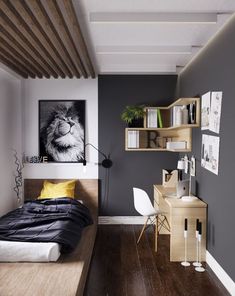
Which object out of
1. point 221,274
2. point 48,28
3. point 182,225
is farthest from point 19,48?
point 221,274

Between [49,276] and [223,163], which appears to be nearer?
[49,276]

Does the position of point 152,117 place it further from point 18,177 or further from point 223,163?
point 18,177

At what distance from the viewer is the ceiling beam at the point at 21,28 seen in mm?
2424

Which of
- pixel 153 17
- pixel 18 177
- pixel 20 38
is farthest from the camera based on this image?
pixel 18 177

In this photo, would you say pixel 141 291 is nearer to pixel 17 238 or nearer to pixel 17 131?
pixel 17 238

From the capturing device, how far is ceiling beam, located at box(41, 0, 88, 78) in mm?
2412

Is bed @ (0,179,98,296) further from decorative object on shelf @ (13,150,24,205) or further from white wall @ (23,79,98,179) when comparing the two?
decorative object on shelf @ (13,150,24,205)

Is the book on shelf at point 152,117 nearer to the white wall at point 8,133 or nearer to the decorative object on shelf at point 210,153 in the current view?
Answer: the decorative object on shelf at point 210,153

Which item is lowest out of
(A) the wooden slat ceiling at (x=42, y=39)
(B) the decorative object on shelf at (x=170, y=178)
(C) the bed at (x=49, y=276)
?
(C) the bed at (x=49, y=276)

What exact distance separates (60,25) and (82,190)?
300 centimetres

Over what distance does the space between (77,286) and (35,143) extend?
3.19 metres

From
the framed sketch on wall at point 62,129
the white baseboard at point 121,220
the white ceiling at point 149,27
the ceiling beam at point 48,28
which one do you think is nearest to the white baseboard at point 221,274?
the white baseboard at point 121,220

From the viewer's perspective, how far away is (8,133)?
4.66 metres

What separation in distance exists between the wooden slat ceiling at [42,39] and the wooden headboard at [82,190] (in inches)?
71.7
